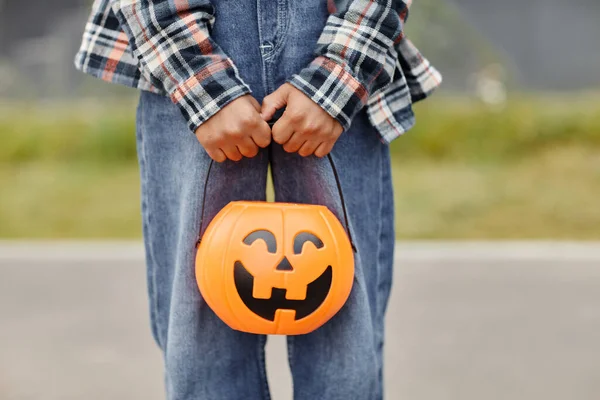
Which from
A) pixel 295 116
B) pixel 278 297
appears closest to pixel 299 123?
pixel 295 116

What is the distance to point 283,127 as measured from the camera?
104cm

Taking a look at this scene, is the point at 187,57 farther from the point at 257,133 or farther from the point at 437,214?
the point at 437,214

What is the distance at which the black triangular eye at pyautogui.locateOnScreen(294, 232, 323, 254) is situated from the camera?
1053mm

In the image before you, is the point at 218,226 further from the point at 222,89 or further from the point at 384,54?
the point at 384,54

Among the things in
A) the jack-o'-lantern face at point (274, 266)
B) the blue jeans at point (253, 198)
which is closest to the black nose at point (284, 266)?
the jack-o'-lantern face at point (274, 266)

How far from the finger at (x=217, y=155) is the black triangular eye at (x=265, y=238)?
120 millimetres

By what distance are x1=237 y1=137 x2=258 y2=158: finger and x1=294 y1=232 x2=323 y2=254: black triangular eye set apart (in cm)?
14

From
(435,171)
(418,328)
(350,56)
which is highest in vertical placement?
(435,171)

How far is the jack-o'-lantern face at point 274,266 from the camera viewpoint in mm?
1047

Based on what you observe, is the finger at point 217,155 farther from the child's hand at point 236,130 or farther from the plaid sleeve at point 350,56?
the plaid sleeve at point 350,56

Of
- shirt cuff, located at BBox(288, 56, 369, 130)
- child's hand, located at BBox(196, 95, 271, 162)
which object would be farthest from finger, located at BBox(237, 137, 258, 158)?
shirt cuff, located at BBox(288, 56, 369, 130)

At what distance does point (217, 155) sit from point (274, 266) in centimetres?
18

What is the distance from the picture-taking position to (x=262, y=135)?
1.05 metres

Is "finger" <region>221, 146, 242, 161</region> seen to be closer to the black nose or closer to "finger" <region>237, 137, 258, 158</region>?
"finger" <region>237, 137, 258, 158</region>
